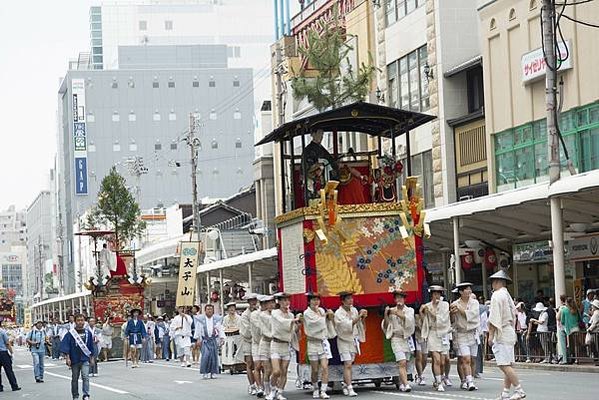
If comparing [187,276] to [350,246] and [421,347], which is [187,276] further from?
[421,347]

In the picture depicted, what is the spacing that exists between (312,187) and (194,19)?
459ft

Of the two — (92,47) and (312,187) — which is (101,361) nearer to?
(312,187)

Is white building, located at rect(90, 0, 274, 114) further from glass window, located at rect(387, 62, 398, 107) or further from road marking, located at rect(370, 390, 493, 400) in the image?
road marking, located at rect(370, 390, 493, 400)

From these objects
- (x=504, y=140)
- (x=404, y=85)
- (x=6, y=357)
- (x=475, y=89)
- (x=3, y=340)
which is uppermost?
(x=404, y=85)

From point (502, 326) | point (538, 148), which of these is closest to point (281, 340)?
point (502, 326)

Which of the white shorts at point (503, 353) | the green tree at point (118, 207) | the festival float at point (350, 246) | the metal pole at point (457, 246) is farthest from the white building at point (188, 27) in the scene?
the white shorts at point (503, 353)

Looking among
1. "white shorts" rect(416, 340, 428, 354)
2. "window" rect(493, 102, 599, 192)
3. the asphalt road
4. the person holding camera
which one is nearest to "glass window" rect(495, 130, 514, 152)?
"window" rect(493, 102, 599, 192)

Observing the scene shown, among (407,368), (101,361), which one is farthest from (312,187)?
(101,361)

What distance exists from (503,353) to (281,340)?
196 inches

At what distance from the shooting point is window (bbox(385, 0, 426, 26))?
47769 millimetres

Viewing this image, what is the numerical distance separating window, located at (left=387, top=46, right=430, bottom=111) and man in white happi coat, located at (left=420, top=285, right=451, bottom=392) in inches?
1025

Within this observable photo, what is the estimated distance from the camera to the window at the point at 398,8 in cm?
4777

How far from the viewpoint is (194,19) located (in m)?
161

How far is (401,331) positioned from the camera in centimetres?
2133
